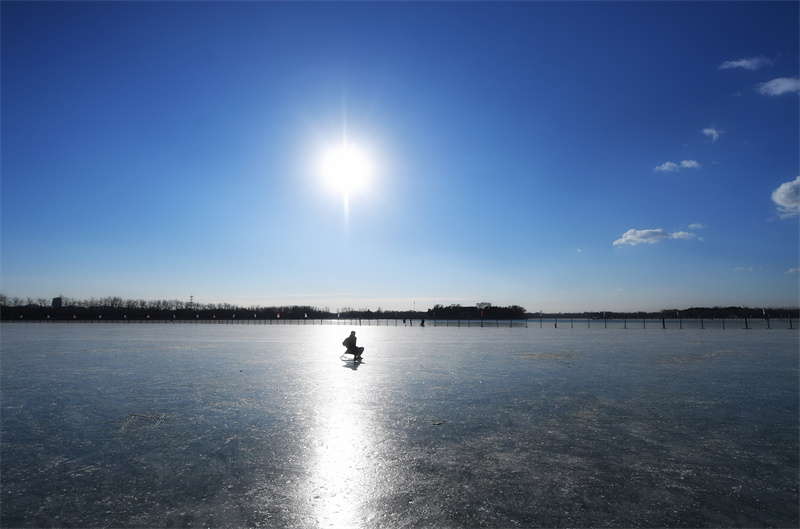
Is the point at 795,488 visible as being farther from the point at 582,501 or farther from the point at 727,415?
the point at 727,415

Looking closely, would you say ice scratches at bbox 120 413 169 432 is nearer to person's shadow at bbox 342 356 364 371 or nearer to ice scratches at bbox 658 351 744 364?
person's shadow at bbox 342 356 364 371

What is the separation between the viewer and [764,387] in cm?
1144

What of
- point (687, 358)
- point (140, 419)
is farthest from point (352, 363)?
point (687, 358)

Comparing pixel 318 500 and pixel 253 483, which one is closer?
pixel 318 500

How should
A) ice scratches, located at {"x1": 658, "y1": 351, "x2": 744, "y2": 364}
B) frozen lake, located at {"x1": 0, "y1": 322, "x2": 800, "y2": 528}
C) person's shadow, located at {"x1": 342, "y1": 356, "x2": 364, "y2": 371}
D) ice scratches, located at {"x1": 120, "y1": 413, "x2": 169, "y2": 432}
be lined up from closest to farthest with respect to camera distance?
1. frozen lake, located at {"x1": 0, "y1": 322, "x2": 800, "y2": 528}
2. ice scratches, located at {"x1": 120, "y1": 413, "x2": 169, "y2": 432}
3. person's shadow, located at {"x1": 342, "y1": 356, "x2": 364, "y2": 371}
4. ice scratches, located at {"x1": 658, "y1": 351, "x2": 744, "y2": 364}

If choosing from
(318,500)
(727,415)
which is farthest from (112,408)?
(727,415)

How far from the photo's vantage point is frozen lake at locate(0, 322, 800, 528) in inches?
171

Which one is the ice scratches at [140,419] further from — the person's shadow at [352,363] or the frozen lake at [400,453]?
the person's shadow at [352,363]

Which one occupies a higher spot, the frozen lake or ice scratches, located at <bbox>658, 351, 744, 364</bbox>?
the frozen lake

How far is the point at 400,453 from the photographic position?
6.14 m

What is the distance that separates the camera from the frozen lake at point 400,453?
14.3ft

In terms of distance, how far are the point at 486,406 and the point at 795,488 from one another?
5.13 meters

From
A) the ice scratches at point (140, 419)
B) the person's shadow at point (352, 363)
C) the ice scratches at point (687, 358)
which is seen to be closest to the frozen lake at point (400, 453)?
the ice scratches at point (140, 419)

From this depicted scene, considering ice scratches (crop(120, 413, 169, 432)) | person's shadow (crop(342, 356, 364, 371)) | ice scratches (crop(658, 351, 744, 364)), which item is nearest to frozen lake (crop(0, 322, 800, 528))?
ice scratches (crop(120, 413, 169, 432))
